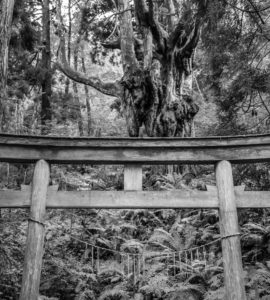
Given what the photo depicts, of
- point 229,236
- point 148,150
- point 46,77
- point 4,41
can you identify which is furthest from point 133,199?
point 46,77

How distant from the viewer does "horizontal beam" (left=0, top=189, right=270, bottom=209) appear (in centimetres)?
471

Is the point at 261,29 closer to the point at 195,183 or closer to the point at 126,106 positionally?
Answer: the point at 195,183

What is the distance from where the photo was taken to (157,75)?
10.9 meters

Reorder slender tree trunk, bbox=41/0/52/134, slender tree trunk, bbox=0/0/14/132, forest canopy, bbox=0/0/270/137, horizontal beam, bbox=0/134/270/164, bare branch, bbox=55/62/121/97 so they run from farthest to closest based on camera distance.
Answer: slender tree trunk, bbox=41/0/52/134
bare branch, bbox=55/62/121/97
forest canopy, bbox=0/0/270/137
slender tree trunk, bbox=0/0/14/132
horizontal beam, bbox=0/134/270/164

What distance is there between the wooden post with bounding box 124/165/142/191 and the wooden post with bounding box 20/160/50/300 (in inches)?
41.5

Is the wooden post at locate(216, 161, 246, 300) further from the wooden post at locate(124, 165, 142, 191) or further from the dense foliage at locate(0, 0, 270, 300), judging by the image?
the wooden post at locate(124, 165, 142, 191)

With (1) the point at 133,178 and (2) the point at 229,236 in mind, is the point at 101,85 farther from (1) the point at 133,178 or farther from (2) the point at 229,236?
(2) the point at 229,236

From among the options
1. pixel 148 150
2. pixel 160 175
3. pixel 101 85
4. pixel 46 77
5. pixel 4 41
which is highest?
pixel 46 77

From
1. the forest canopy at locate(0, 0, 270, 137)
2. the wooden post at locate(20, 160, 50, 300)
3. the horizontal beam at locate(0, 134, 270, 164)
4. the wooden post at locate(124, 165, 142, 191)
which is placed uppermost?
the forest canopy at locate(0, 0, 270, 137)

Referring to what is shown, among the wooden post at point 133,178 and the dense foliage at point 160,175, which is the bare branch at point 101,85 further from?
the wooden post at point 133,178

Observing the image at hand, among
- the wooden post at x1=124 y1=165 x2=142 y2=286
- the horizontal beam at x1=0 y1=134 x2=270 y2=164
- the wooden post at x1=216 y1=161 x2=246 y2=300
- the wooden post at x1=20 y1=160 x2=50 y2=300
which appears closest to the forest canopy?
the horizontal beam at x1=0 y1=134 x2=270 y2=164

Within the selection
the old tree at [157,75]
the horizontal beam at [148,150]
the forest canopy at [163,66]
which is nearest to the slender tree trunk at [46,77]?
the forest canopy at [163,66]

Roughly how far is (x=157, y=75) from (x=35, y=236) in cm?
741

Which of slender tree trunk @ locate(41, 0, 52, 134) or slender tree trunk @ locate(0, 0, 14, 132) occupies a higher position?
slender tree trunk @ locate(41, 0, 52, 134)
